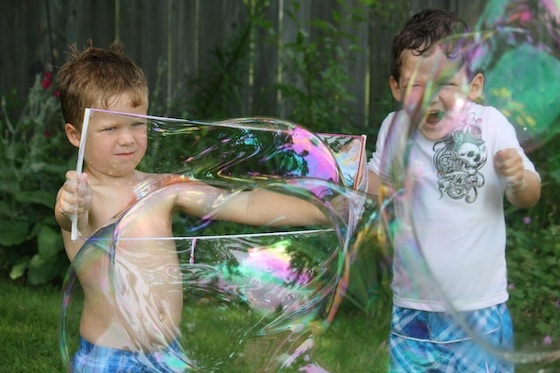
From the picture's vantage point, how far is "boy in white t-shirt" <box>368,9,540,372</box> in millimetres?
1929

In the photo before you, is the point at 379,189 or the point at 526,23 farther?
the point at 379,189

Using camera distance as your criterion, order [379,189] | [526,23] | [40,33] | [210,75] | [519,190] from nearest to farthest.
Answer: [519,190]
[526,23]
[379,189]
[210,75]
[40,33]

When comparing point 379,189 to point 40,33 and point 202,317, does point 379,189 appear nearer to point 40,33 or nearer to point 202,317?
point 202,317

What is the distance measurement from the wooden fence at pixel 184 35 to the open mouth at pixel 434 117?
272 cm

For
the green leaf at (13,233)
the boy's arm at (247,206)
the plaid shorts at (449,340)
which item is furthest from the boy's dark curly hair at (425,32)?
the green leaf at (13,233)

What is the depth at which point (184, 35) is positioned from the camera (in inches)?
266

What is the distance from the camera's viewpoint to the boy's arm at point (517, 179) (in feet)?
6.17

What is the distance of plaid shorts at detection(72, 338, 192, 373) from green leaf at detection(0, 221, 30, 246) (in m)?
2.56

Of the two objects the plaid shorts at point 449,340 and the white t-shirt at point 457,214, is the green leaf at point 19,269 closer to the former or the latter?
the plaid shorts at point 449,340

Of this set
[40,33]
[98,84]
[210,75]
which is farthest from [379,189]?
[40,33]

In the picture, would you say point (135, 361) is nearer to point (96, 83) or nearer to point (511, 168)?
point (96, 83)

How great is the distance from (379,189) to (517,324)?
45 cm

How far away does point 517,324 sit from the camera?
2010 mm

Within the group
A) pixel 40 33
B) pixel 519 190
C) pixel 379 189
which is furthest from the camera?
pixel 40 33
